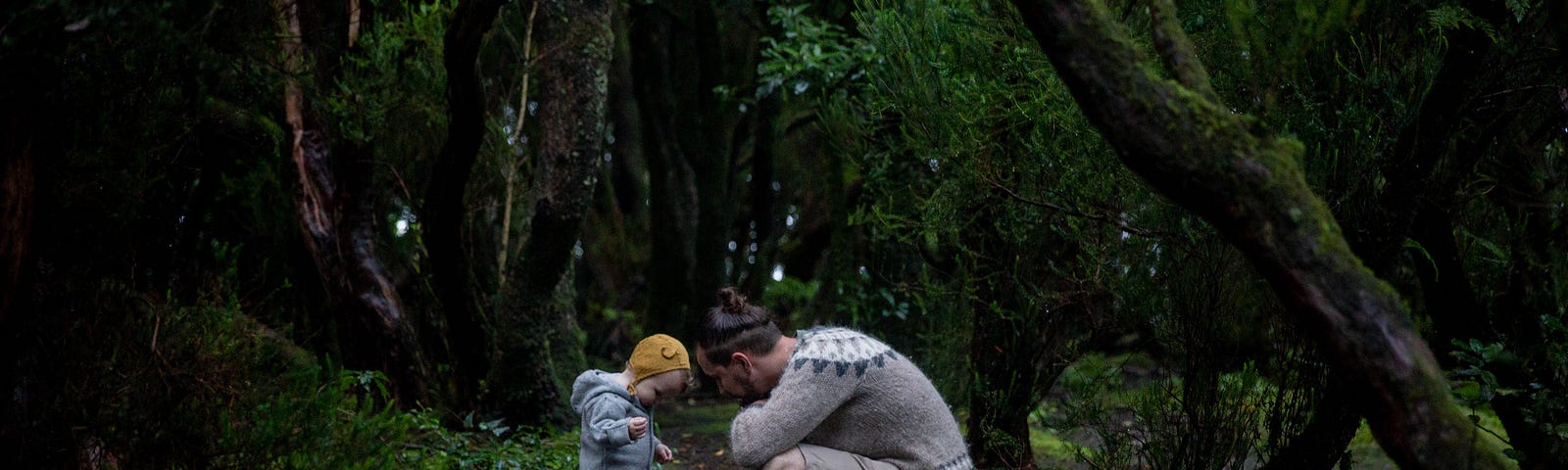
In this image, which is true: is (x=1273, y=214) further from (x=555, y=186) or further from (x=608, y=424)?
(x=555, y=186)

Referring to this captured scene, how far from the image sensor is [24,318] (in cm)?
430

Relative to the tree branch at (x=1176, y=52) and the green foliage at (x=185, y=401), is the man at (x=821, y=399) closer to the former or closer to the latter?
the tree branch at (x=1176, y=52)

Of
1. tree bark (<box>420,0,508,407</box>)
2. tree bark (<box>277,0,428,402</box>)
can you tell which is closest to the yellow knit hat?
tree bark (<box>420,0,508,407</box>)

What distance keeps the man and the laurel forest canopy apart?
1.16 metres

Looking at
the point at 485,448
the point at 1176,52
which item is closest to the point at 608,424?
the point at 1176,52

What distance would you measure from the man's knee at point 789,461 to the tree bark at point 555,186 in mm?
4173

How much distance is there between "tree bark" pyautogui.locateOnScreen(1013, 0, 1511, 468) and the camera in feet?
10.1

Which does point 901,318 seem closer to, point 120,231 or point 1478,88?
point 1478,88

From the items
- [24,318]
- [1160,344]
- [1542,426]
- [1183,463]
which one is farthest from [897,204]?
[24,318]

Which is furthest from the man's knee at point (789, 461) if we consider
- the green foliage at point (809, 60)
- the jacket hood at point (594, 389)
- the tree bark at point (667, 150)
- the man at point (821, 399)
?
the tree bark at point (667, 150)

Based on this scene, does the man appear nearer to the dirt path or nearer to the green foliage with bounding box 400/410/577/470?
the green foliage with bounding box 400/410/577/470

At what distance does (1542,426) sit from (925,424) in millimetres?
2205

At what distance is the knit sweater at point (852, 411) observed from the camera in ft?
13.4

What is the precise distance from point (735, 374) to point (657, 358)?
481mm
